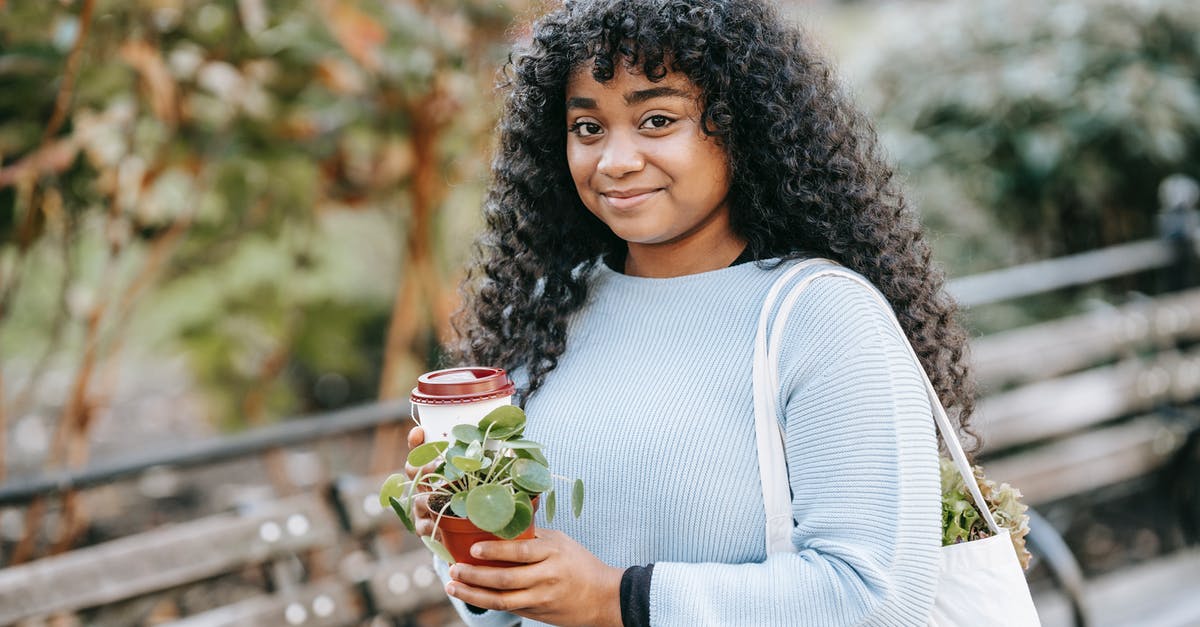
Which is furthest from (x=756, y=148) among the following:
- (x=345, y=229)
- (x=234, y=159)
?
(x=345, y=229)

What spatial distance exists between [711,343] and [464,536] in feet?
1.49

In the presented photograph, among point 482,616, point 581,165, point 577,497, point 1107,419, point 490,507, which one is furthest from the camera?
point 1107,419

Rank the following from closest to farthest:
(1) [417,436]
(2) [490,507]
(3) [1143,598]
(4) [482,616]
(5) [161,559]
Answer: (2) [490,507] < (1) [417,436] < (4) [482,616] < (5) [161,559] < (3) [1143,598]

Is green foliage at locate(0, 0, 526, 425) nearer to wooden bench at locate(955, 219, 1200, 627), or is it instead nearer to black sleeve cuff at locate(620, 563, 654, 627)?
black sleeve cuff at locate(620, 563, 654, 627)

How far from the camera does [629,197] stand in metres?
1.54

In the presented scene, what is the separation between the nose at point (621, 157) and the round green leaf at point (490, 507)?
0.49 m

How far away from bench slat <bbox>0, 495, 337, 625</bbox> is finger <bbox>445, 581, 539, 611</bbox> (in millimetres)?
1504

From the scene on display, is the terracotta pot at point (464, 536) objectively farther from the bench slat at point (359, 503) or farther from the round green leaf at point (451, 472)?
the bench slat at point (359, 503)

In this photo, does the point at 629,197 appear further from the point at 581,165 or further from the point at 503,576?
the point at 503,576

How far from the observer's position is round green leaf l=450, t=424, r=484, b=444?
1.35m

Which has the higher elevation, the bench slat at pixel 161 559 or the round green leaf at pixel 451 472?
the round green leaf at pixel 451 472

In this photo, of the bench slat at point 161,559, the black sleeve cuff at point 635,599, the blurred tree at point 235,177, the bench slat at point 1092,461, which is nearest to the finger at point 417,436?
the black sleeve cuff at point 635,599

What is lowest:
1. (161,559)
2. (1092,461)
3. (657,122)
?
(1092,461)

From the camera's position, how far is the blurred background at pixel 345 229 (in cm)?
282
